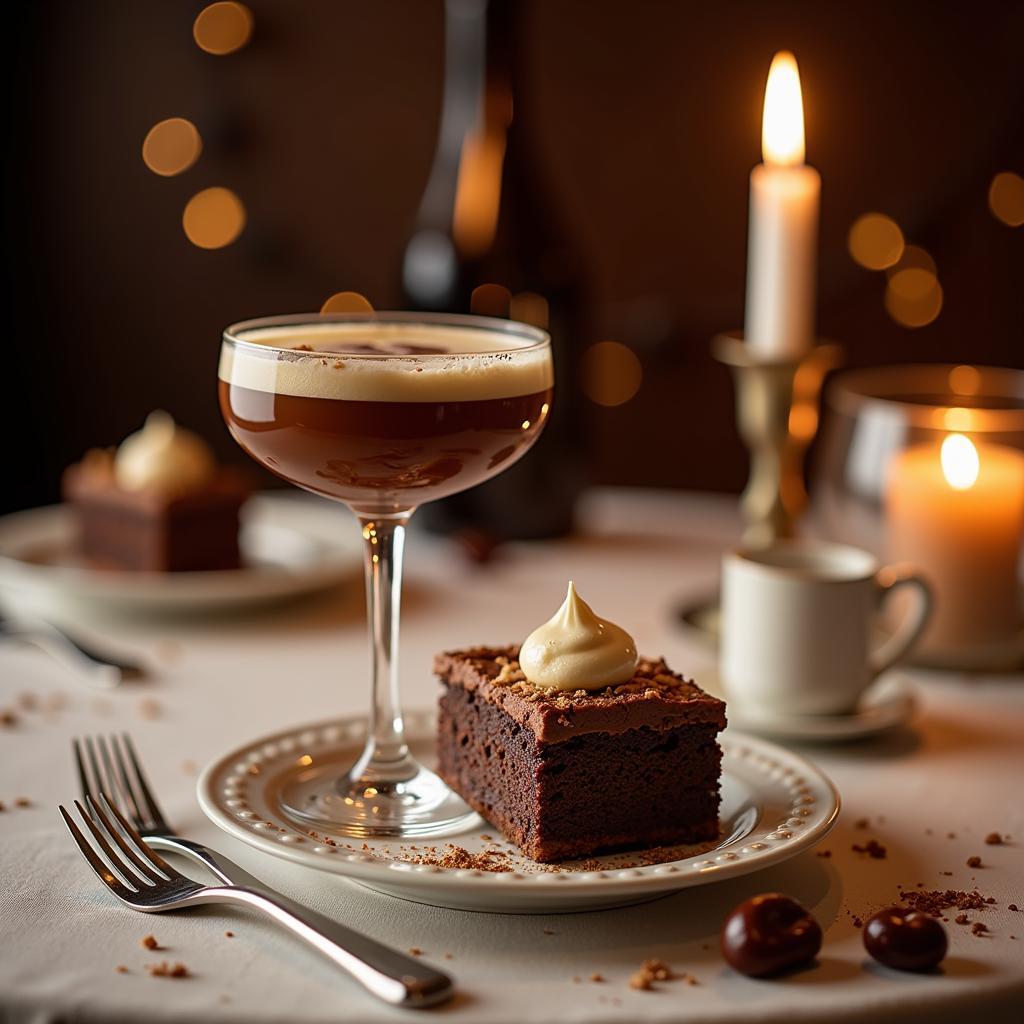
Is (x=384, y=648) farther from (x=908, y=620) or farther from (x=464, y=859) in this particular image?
(x=908, y=620)

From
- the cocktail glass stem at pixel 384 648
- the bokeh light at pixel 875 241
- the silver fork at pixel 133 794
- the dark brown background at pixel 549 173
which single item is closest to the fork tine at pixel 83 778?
the silver fork at pixel 133 794

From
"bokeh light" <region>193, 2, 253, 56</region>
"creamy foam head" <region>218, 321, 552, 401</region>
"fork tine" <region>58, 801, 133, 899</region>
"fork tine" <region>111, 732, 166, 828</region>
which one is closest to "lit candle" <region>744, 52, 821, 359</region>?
Answer: "creamy foam head" <region>218, 321, 552, 401</region>

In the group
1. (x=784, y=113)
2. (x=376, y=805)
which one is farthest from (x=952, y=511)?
(x=376, y=805)

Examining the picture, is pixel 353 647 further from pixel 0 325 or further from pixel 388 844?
pixel 0 325

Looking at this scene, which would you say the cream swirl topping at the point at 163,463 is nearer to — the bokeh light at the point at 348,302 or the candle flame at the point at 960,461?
the candle flame at the point at 960,461

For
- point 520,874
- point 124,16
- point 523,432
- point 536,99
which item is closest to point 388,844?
point 520,874

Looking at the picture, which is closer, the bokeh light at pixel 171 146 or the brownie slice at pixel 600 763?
the brownie slice at pixel 600 763
